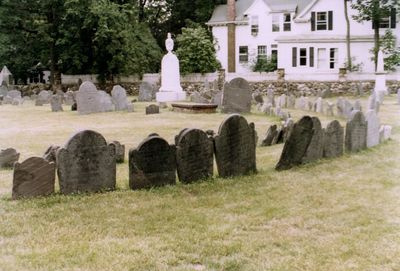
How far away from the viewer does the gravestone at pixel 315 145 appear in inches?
403

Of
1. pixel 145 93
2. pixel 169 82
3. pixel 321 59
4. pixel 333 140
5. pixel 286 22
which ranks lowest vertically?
pixel 333 140

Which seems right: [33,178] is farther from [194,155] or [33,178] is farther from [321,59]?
[321,59]

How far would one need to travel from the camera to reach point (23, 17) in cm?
3753

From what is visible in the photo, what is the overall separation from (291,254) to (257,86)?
34.8 meters

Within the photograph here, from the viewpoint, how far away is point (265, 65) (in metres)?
46.1

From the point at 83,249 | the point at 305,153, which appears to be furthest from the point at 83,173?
the point at 305,153

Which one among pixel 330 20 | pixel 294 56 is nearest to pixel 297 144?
pixel 294 56

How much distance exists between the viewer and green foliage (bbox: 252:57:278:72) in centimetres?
4588

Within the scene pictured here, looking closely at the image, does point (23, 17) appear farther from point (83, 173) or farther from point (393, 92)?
point (83, 173)

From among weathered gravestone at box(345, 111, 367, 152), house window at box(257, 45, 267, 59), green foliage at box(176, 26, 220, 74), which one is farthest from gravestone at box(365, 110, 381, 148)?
house window at box(257, 45, 267, 59)

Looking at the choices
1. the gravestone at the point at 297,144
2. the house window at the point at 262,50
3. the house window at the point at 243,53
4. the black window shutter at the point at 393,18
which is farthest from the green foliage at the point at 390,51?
the gravestone at the point at 297,144

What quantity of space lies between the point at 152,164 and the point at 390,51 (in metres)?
34.8

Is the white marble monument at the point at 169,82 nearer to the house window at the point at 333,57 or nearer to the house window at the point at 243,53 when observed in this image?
the house window at the point at 333,57

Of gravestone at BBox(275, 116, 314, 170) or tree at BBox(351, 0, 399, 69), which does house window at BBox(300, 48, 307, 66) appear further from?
gravestone at BBox(275, 116, 314, 170)
